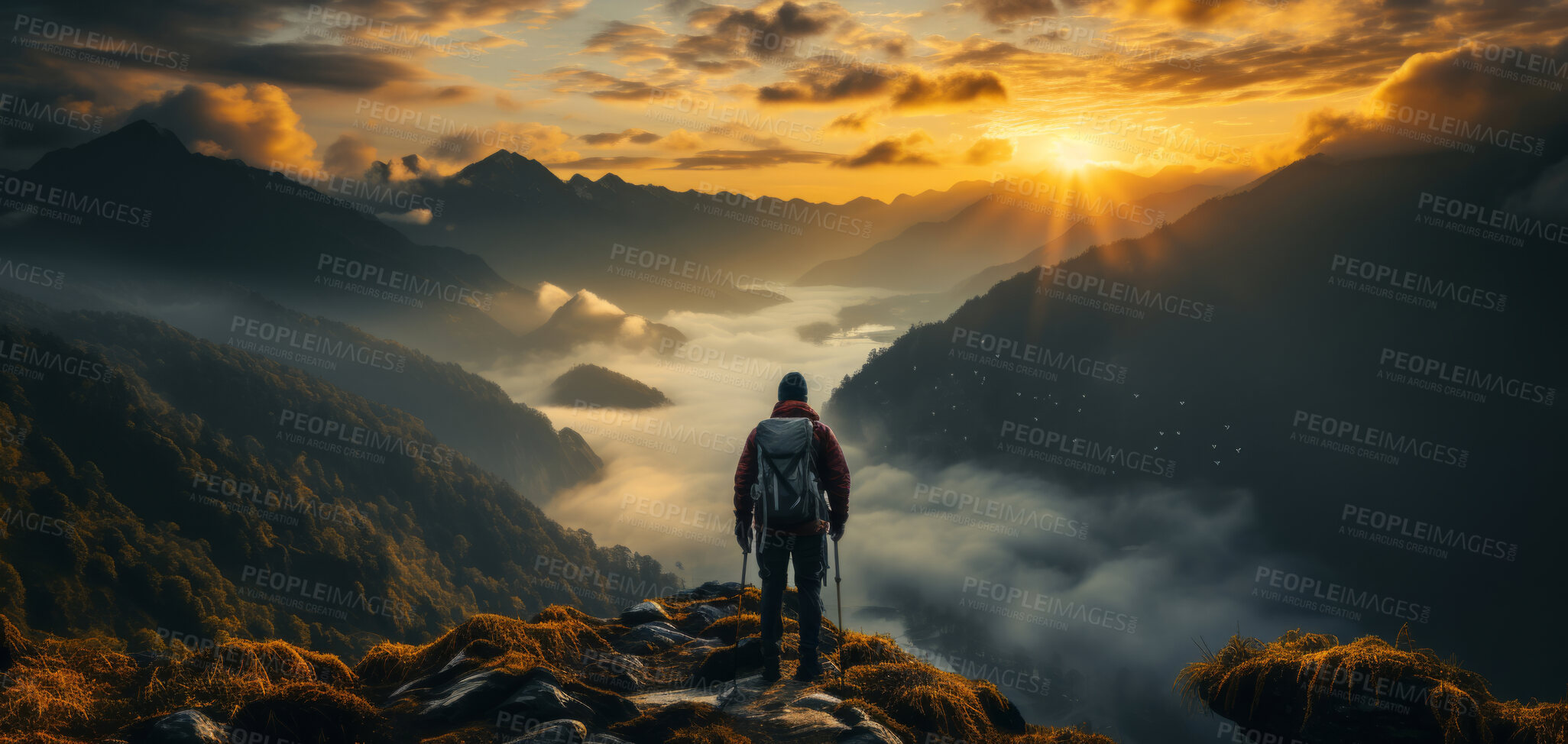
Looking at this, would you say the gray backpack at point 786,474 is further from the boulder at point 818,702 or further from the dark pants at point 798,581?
the boulder at point 818,702

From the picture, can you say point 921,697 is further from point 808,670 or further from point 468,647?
point 468,647

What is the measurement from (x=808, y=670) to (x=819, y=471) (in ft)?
7.31

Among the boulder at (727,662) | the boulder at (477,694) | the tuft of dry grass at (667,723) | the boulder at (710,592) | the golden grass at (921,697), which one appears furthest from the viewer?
the boulder at (710,592)

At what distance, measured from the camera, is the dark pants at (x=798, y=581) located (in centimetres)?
845

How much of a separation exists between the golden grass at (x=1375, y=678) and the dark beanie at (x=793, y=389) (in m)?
5.39

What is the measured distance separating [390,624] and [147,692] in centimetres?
14526

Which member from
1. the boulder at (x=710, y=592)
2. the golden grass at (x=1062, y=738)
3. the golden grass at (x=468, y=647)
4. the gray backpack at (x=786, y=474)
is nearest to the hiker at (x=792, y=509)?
the gray backpack at (x=786, y=474)

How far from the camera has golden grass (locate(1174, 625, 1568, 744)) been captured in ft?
22.7

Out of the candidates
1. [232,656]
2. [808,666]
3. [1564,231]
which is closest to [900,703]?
[808,666]

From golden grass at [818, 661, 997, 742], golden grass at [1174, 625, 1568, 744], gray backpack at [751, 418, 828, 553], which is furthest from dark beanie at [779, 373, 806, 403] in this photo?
golden grass at [1174, 625, 1568, 744]

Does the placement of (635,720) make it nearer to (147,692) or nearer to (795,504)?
(795,504)

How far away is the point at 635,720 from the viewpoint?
7180mm

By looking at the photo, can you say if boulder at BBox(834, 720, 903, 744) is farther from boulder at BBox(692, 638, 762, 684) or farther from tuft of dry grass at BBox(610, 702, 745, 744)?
boulder at BBox(692, 638, 762, 684)

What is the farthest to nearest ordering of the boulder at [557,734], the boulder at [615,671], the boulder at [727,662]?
the boulder at [727,662], the boulder at [615,671], the boulder at [557,734]
